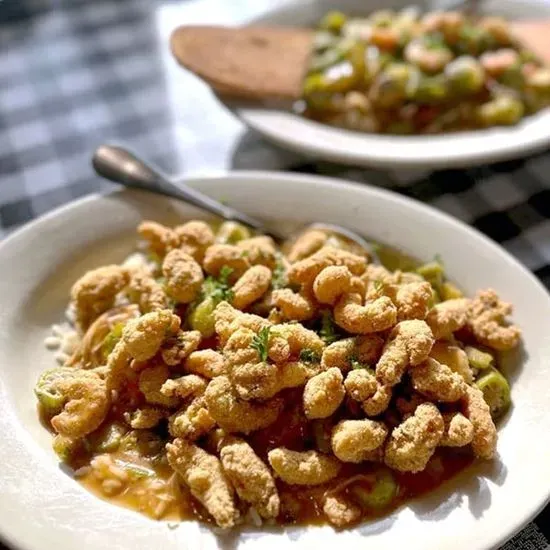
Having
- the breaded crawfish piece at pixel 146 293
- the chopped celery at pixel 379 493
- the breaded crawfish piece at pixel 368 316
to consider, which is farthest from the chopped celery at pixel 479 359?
the breaded crawfish piece at pixel 146 293

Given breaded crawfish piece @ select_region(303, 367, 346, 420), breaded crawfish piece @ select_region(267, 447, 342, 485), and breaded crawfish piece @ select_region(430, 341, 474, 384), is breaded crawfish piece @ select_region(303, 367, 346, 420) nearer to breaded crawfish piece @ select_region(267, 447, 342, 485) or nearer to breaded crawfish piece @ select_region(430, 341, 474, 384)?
breaded crawfish piece @ select_region(267, 447, 342, 485)

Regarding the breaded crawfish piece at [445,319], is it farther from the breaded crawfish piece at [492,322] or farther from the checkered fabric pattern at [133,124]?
the checkered fabric pattern at [133,124]

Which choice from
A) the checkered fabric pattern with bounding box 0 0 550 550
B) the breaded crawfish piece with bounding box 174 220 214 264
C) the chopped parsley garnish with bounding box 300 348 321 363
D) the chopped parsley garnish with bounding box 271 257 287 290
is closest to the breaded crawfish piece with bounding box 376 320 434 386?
the chopped parsley garnish with bounding box 300 348 321 363

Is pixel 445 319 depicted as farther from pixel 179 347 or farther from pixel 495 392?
pixel 179 347

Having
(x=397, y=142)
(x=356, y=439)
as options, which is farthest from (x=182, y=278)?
(x=397, y=142)

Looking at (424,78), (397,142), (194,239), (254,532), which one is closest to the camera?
(254,532)

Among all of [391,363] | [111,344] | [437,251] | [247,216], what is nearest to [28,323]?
[111,344]
